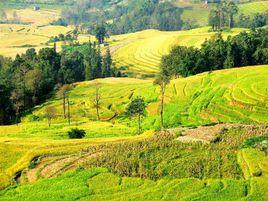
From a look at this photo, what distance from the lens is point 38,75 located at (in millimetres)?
116500

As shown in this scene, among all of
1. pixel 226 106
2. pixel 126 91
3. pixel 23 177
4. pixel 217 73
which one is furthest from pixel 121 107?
pixel 23 177

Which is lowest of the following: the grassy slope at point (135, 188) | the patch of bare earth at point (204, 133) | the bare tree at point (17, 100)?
the bare tree at point (17, 100)

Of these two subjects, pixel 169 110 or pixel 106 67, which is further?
pixel 106 67

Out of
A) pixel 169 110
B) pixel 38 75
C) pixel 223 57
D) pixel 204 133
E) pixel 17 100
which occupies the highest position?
pixel 223 57

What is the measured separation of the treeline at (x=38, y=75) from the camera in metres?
106

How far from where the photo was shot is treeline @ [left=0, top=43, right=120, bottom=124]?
106 m

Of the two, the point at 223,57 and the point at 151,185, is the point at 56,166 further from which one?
the point at 223,57

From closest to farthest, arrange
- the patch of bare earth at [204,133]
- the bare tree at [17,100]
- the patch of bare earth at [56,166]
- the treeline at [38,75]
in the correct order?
1. the patch of bare earth at [56,166]
2. the patch of bare earth at [204,133]
3. the bare tree at [17,100]
4. the treeline at [38,75]

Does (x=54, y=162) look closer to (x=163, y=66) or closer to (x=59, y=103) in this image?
(x=59, y=103)

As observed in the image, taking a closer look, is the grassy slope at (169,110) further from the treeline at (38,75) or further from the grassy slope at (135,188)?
the treeline at (38,75)

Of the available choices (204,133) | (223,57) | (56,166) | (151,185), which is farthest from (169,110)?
(151,185)

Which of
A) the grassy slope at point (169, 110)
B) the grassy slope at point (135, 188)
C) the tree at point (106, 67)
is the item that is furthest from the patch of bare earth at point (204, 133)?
the tree at point (106, 67)

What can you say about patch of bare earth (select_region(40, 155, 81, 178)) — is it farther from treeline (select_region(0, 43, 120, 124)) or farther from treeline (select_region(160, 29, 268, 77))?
treeline (select_region(160, 29, 268, 77))

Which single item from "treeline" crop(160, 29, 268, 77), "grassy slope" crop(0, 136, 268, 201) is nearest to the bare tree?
"treeline" crop(160, 29, 268, 77)
